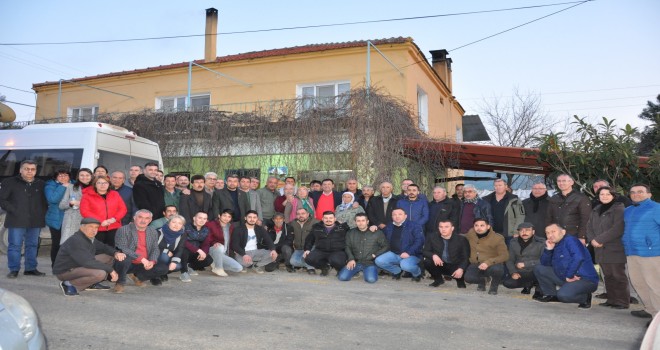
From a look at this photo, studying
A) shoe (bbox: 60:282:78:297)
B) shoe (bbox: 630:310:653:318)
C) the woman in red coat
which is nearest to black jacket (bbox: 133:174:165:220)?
the woman in red coat

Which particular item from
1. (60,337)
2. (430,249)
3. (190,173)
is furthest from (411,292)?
(190,173)

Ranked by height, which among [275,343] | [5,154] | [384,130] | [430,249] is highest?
[384,130]

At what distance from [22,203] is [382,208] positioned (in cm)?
590

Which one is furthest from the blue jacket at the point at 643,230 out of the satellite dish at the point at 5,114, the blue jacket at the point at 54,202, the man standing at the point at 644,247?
the satellite dish at the point at 5,114

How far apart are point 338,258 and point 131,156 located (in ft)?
17.3

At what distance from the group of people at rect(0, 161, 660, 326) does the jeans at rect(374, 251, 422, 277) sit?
0.02 m

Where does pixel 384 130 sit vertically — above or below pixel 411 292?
above

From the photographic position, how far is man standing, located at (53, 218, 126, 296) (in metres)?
6.31

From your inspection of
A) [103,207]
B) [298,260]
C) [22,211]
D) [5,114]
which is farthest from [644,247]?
[5,114]

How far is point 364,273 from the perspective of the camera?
8.42m

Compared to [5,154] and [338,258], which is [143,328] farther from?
[5,154]

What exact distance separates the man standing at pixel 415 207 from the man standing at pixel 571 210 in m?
2.17

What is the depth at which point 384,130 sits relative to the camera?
13.0 m

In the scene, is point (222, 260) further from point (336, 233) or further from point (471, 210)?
point (471, 210)
